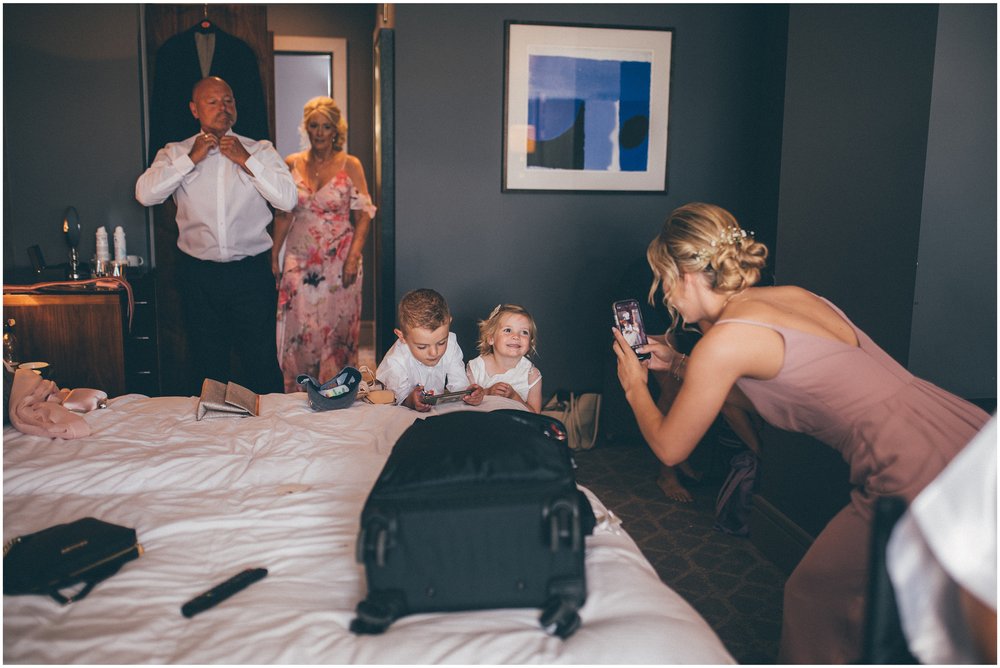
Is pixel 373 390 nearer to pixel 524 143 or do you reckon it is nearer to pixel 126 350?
pixel 126 350

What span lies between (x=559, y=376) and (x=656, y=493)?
1.02 meters

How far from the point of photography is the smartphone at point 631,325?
2.23 meters

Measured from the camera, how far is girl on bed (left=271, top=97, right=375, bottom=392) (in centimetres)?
391

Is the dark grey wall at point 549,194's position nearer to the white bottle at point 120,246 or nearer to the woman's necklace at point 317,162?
the woman's necklace at point 317,162

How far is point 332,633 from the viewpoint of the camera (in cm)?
116

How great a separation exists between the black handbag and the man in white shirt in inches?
88.8

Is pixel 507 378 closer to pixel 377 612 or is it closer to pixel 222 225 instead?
pixel 222 225

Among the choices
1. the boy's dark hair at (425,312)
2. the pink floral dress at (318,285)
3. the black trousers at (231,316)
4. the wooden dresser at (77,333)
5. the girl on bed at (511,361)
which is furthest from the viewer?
the pink floral dress at (318,285)

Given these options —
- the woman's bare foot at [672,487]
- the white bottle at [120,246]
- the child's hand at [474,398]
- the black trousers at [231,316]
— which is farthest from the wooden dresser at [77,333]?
the woman's bare foot at [672,487]

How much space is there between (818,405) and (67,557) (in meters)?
1.51

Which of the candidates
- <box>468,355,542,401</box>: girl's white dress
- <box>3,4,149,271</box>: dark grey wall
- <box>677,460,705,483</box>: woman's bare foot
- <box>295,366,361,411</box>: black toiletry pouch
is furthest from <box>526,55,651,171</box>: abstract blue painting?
<box>3,4,149,271</box>: dark grey wall

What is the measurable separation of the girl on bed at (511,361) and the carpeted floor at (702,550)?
1.78ft

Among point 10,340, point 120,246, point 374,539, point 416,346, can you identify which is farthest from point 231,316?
point 374,539

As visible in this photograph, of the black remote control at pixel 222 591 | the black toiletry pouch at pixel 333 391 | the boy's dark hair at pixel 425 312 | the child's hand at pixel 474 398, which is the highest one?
the boy's dark hair at pixel 425 312
